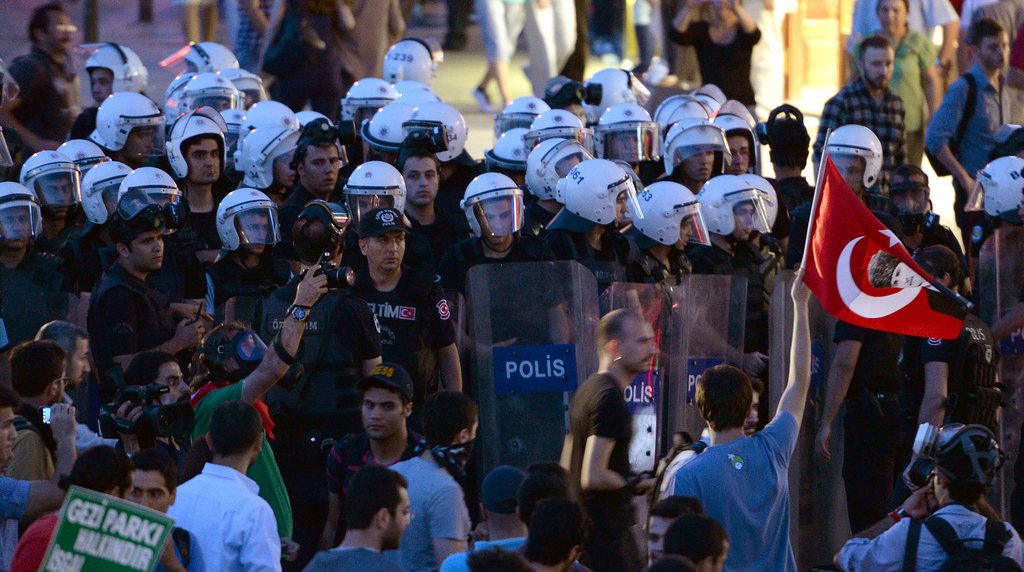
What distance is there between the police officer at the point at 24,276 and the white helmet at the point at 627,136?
368 centimetres

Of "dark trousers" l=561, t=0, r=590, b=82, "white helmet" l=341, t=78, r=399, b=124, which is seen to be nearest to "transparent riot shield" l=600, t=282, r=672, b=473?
"white helmet" l=341, t=78, r=399, b=124

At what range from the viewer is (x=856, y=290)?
723cm

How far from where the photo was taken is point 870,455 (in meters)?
9.24

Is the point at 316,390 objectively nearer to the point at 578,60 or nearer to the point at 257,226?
the point at 257,226

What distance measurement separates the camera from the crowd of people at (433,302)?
644 centimetres

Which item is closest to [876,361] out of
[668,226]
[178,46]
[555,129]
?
[668,226]

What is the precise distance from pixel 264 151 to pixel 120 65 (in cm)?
255

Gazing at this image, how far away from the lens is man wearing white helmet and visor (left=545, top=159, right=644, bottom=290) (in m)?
9.43

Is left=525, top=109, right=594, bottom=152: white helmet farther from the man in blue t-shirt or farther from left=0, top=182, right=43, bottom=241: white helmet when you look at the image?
the man in blue t-shirt

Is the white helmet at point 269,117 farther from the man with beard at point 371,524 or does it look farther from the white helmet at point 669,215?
the man with beard at point 371,524

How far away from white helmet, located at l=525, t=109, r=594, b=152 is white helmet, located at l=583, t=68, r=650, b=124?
1381 millimetres

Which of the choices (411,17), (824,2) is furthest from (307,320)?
(411,17)

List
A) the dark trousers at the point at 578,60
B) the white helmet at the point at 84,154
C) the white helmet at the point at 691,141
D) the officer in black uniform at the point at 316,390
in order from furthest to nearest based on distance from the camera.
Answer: the dark trousers at the point at 578,60 < the white helmet at the point at 691,141 < the white helmet at the point at 84,154 < the officer in black uniform at the point at 316,390

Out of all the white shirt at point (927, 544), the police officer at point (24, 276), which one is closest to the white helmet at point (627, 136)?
the police officer at point (24, 276)
